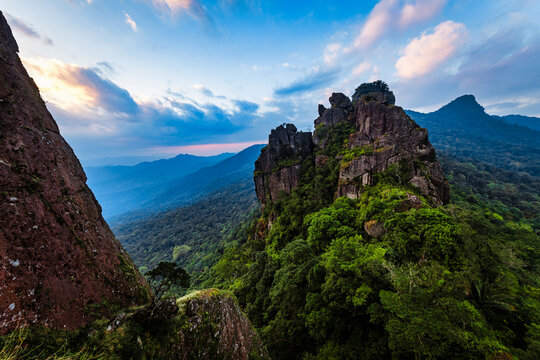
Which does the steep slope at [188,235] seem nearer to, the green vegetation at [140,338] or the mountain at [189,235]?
the mountain at [189,235]

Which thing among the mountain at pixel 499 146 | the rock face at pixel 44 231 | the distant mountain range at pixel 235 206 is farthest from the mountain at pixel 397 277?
the mountain at pixel 499 146

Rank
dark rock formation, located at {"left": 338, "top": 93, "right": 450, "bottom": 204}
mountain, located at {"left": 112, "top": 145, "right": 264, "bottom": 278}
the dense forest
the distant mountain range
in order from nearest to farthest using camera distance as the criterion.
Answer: the dense forest, dark rock formation, located at {"left": 338, "top": 93, "right": 450, "bottom": 204}, the distant mountain range, mountain, located at {"left": 112, "top": 145, "right": 264, "bottom": 278}

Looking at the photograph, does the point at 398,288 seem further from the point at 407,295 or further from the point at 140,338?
the point at 140,338

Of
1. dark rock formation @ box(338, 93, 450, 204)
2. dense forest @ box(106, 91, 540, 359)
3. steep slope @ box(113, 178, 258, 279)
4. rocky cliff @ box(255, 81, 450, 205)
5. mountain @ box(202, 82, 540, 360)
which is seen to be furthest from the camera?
steep slope @ box(113, 178, 258, 279)

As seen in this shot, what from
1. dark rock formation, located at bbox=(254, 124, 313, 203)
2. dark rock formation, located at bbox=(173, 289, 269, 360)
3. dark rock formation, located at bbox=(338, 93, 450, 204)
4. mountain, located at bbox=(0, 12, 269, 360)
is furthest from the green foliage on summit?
dark rock formation, located at bbox=(254, 124, 313, 203)

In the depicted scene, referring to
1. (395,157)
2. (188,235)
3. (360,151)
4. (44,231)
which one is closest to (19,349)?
(44,231)

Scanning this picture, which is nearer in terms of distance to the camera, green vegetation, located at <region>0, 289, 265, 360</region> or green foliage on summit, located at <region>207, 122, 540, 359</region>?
green vegetation, located at <region>0, 289, 265, 360</region>

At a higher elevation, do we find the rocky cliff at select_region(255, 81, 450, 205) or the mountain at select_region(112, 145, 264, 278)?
the rocky cliff at select_region(255, 81, 450, 205)

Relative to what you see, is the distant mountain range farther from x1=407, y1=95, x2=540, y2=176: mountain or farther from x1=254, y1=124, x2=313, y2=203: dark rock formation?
x1=254, y1=124, x2=313, y2=203: dark rock formation

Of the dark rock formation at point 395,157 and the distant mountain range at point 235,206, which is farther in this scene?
the distant mountain range at point 235,206
